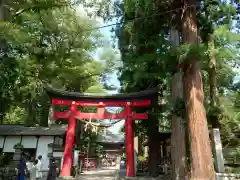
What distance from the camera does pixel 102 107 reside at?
14.2 metres

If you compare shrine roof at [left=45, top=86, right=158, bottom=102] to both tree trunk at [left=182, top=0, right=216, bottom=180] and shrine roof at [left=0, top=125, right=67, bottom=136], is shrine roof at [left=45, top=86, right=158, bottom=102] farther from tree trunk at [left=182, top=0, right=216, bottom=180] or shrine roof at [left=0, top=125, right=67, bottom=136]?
tree trunk at [left=182, top=0, right=216, bottom=180]

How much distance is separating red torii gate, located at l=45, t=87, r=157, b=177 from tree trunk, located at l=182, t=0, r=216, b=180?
7.05m

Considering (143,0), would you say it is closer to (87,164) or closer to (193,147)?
(193,147)

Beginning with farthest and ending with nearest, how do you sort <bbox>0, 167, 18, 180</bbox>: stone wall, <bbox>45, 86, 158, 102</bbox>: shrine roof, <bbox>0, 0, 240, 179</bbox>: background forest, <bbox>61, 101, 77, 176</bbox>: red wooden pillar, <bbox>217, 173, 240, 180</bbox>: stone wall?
<bbox>45, 86, 158, 102</bbox>: shrine roof → <bbox>61, 101, 77, 176</bbox>: red wooden pillar → <bbox>0, 167, 18, 180</bbox>: stone wall → <bbox>217, 173, 240, 180</bbox>: stone wall → <bbox>0, 0, 240, 179</bbox>: background forest

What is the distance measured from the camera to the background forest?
21.7 feet

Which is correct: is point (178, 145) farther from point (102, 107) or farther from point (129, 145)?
point (102, 107)

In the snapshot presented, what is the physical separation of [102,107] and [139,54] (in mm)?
3927

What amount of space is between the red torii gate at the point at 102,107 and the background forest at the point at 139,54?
78cm

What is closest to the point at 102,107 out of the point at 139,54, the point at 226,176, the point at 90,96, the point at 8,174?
the point at 90,96

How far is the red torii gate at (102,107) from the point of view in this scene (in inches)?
507

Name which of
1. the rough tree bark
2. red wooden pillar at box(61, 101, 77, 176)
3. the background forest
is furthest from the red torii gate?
the rough tree bark

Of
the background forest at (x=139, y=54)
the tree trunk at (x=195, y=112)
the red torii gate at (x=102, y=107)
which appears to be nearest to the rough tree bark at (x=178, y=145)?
the background forest at (x=139, y=54)

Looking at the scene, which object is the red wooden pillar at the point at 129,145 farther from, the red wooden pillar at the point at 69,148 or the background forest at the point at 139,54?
the red wooden pillar at the point at 69,148

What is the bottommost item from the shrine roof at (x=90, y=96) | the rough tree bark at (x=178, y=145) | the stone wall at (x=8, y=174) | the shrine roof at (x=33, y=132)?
the stone wall at (x=8, y=174)
